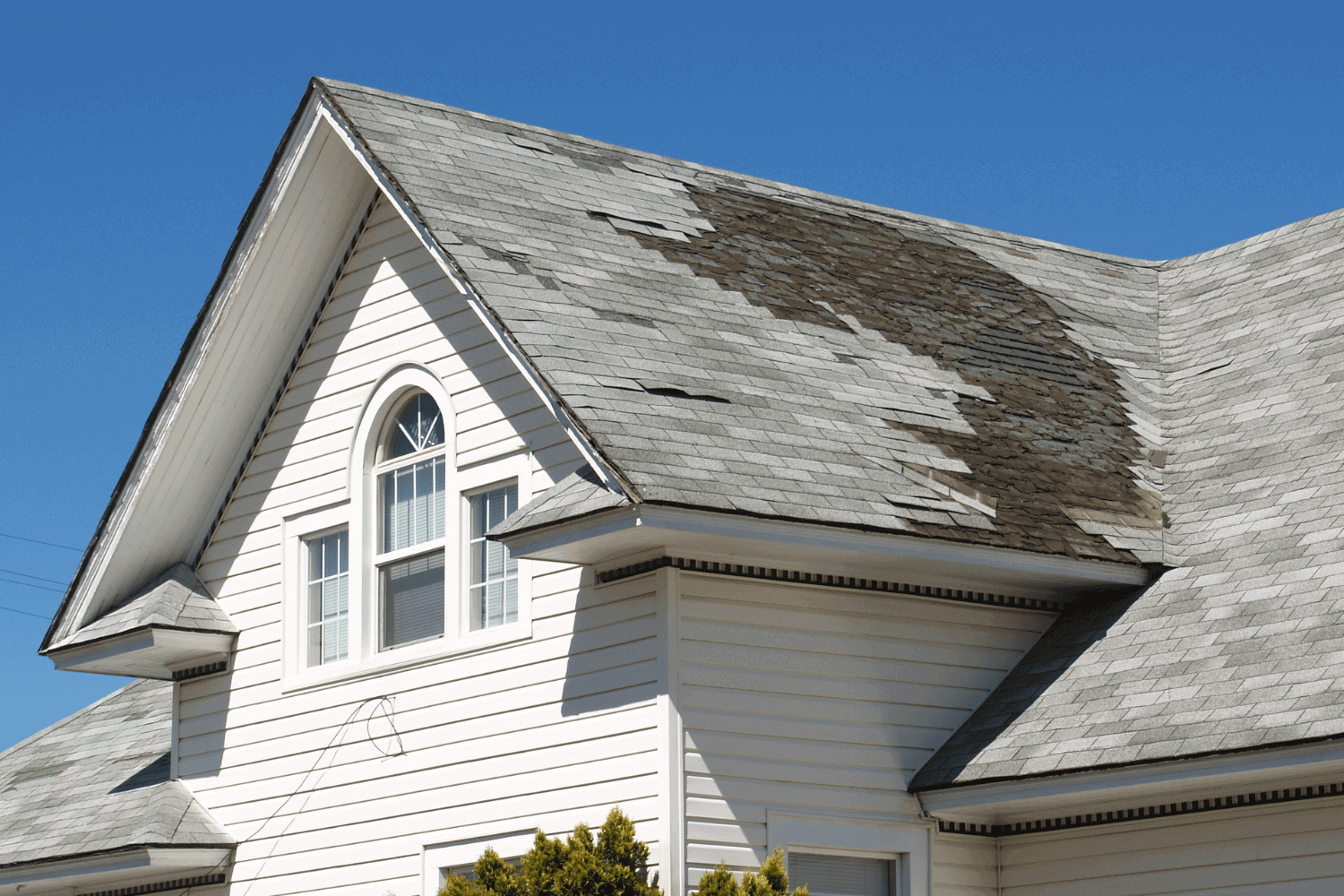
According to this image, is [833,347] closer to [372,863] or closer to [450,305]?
[450,305]

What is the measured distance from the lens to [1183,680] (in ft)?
40.0

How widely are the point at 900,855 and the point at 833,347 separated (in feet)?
13.6

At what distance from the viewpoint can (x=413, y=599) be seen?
14547mm

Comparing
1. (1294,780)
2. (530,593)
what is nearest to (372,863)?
(530,593)

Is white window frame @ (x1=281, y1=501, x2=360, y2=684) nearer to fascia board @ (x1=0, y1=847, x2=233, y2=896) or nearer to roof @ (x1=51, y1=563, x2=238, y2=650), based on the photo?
roof @ (x1=51, y1=563, x2=238, y2=650)

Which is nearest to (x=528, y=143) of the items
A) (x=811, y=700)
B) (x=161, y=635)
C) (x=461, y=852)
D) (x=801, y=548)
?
(x=161, y=635)

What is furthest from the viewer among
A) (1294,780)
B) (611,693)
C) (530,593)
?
(530,593)

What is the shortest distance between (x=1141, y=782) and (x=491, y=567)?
5118mm

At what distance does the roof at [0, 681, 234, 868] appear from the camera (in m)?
15.4

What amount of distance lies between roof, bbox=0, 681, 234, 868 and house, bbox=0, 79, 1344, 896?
0.06m

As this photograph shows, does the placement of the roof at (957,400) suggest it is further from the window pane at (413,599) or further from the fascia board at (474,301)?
the window pane at (413,599)

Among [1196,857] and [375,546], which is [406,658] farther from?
[1196,857]

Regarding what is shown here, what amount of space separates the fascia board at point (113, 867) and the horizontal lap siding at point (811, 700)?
5.25 metres

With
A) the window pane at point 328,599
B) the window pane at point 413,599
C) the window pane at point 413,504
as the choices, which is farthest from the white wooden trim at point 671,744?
the window pane at point 328,599
